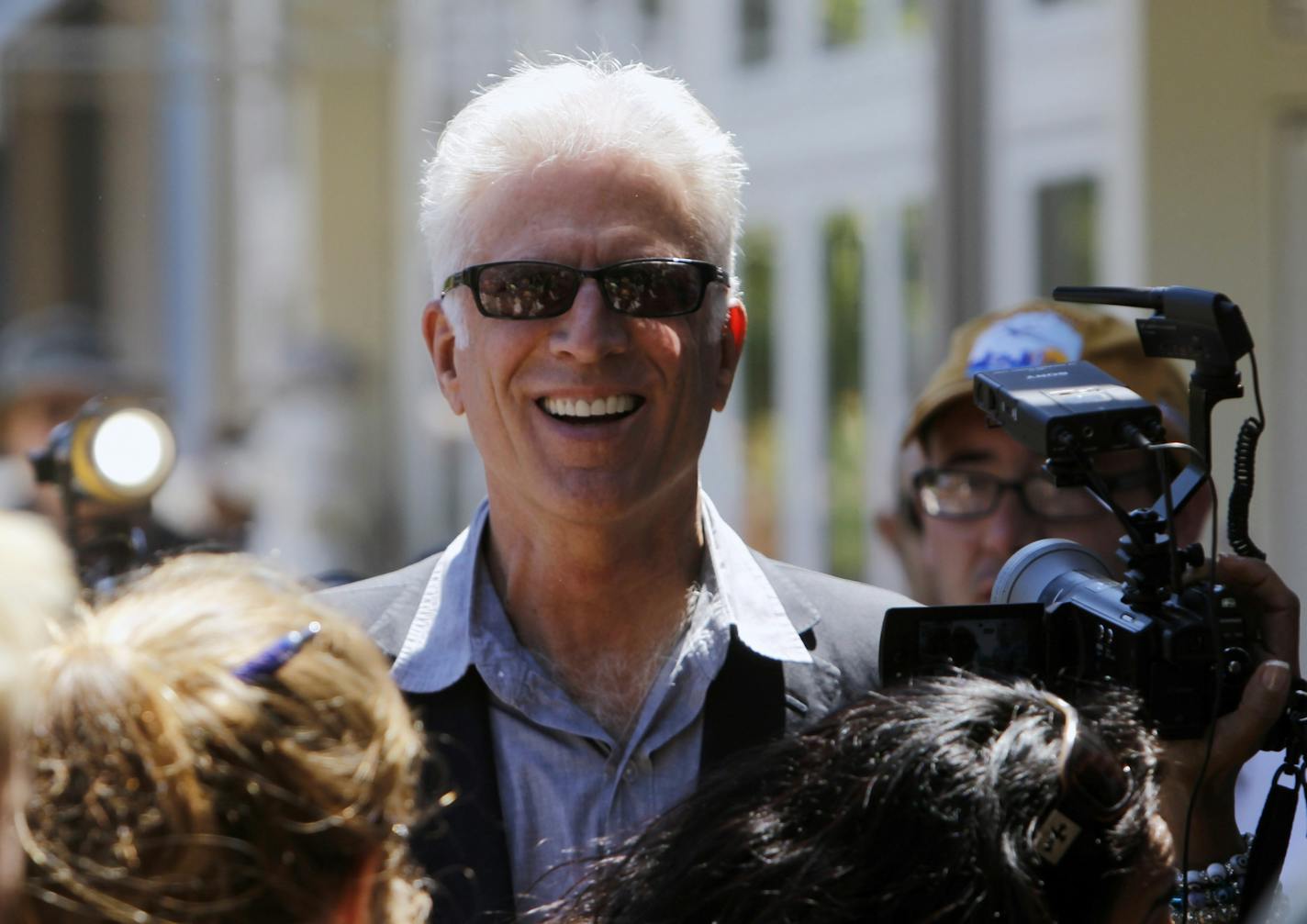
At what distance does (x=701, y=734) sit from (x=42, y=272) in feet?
30.6

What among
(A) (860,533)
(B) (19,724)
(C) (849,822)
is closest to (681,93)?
(C) (849,822)

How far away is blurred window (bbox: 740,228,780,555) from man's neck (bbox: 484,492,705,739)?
4.14m

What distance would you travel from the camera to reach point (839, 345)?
6.09 m

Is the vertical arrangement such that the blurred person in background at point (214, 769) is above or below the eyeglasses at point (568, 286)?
below

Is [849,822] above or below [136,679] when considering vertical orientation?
below

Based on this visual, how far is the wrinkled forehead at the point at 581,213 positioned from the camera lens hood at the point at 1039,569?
53 centimetres

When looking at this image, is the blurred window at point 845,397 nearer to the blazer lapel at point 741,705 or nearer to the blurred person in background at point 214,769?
the blazer lapel at point 741,705

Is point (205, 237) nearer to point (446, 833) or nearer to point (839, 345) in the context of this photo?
point (839, 345)

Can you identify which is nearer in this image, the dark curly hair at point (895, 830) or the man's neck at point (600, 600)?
the dark curly hair at point (895, 830)

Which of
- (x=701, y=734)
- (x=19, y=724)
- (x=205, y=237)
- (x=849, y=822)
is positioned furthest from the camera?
(x=205, y=237)

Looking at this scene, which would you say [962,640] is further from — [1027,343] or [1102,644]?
[1027,343]

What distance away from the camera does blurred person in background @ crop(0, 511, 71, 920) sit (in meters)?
1.04

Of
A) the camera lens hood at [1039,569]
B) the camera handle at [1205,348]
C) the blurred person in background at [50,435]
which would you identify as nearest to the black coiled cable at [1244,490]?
the camera handle at [1205,348]

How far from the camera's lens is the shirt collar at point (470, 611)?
2.02 meters
